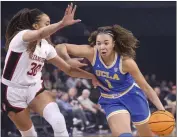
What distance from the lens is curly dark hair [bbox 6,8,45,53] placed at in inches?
244

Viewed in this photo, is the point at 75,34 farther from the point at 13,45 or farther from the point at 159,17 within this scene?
the point at 13,45

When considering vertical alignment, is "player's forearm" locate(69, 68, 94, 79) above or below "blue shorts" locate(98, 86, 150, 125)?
above

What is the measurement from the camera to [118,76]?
6680mm

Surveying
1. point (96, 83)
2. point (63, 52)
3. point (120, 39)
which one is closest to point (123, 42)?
point (120, 39)

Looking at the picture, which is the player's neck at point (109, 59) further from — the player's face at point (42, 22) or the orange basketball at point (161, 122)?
the player's face at point (42, 22)

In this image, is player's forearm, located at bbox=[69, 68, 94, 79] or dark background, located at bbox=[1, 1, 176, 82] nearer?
player's forearm, located at bbox=[69, 68, 94, 79]

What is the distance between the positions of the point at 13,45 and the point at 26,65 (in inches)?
10.6

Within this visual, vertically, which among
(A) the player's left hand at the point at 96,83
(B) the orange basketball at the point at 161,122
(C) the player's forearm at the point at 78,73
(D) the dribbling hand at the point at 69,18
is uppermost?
(D) the dribbling hand at the point at 69,18

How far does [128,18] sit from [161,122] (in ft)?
27.2

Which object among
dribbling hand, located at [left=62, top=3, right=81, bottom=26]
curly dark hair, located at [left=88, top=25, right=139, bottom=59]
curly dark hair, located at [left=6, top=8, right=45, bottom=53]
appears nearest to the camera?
dribbling hand, located at [left=62, top=3, right=81, bottom=26]

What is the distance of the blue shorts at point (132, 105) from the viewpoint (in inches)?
266

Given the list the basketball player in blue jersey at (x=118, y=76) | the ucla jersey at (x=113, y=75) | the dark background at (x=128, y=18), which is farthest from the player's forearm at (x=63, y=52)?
the dark background at (x=128, y=18)

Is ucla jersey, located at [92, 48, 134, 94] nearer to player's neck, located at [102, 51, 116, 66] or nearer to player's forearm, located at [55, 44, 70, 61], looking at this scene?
player's neck, located at [102, 51, 116, 66]

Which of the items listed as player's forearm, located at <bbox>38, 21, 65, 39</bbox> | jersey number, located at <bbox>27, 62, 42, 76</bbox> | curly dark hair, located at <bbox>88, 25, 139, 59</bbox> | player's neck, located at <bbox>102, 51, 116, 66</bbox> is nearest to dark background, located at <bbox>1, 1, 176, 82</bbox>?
curly dark hair, located at <bbox>88, 25, 139, 59</bbox>
